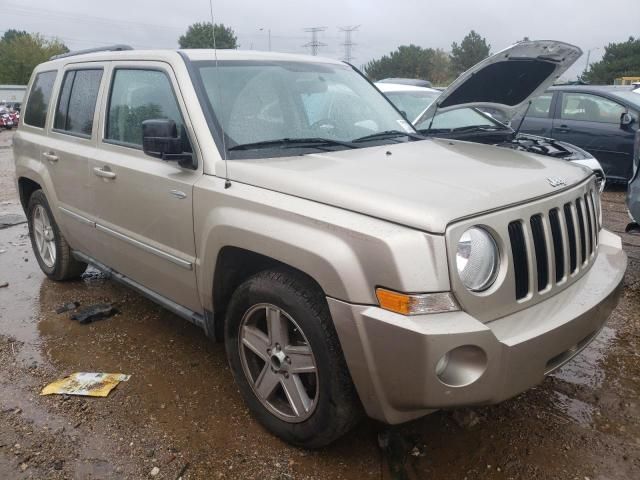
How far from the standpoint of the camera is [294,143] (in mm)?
3051

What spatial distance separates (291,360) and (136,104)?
1973 millimetres

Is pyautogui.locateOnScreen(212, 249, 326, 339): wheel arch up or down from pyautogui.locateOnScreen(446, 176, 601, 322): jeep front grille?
down

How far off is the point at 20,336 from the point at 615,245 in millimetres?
4012

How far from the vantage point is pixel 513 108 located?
17.3 ft

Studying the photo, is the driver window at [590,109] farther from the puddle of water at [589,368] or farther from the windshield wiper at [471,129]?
the puddle of water at [589,368]

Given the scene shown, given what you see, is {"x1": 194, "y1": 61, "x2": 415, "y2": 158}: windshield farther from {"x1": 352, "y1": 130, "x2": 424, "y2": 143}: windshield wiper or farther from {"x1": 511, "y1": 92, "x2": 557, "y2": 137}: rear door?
{"x1": 511, "y1": 92, "x2": 557, "y2": 137}: rear door

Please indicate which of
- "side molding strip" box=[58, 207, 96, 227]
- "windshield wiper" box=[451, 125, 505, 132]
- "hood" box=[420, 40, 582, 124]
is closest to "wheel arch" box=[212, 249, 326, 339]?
"side molding strip" box=[58, 207, 96, 227]

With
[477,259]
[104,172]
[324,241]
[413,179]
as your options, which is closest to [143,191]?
[104,172]

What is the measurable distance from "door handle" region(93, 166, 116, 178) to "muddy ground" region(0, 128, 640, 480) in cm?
117

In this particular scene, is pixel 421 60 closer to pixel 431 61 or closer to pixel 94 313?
pixel 431 61

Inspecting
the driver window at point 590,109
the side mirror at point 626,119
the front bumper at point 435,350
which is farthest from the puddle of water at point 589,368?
the driver window at point 590,109

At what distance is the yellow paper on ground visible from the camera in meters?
3.26

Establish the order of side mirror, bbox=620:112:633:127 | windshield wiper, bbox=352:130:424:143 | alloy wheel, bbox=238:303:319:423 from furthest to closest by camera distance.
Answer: side mirror, bbox=620:112:633:127 → windshield wiper, bbox=352:130:424:143 → alloy wheel, bbox=238:303:319:423

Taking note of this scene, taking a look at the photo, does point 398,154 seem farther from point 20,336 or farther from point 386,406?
point 20,336
